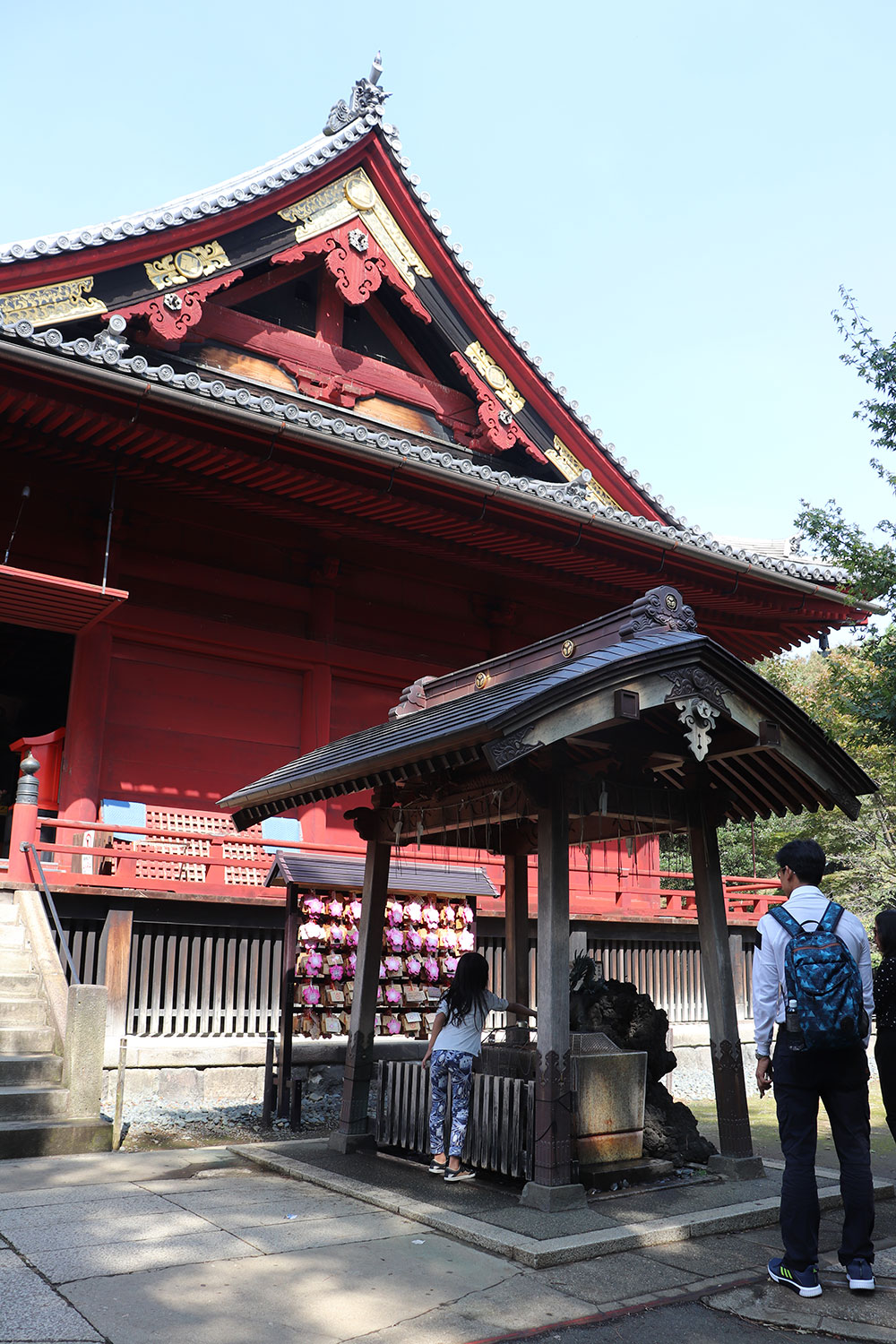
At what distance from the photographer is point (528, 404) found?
14.7m

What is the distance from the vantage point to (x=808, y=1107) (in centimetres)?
482

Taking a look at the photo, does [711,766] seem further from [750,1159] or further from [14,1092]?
[14,1092]

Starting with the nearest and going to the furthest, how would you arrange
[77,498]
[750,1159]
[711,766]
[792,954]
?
[792,954] < [750,1159] < [711,766] < [77,498]

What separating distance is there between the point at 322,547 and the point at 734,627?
A: 19.3 feet

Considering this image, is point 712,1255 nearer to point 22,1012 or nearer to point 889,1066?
point 889,1066

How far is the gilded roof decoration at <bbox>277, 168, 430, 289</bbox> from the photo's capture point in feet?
42.9

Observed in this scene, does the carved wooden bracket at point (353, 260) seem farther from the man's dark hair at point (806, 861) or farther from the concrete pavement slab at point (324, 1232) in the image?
the concrete pavement slab at point (324, 1232)

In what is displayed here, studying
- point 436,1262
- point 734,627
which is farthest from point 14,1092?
point 734,627

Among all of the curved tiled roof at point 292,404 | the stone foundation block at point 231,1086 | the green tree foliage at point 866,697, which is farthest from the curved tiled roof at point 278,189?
the stone foundation block at point 231,1086

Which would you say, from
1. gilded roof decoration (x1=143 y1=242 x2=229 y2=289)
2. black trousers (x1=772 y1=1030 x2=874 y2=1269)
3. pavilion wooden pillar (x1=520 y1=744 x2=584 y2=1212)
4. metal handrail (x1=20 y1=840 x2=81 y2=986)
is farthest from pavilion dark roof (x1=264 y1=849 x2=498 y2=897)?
gilded roof decoration (x1=143 y1=242 x2=229 y2=289)

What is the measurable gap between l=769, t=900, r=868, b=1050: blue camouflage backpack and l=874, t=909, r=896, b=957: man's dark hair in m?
1.32

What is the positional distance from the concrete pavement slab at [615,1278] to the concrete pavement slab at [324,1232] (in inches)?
36.0

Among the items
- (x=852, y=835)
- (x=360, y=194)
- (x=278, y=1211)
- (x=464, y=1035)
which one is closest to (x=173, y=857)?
→ (x=464, y=1035)

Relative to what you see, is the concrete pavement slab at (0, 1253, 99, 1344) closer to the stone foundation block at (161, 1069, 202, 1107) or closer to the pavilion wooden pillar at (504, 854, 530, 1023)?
the pavilion wooden pillar at (504, 854, 530, 1023)
